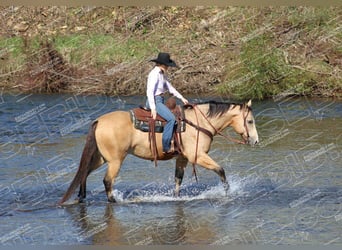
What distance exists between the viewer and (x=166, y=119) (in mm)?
12719

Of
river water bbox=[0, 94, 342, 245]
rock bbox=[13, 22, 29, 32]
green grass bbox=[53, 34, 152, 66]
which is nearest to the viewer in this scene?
river water bbox=[0, 94, 342, 245]

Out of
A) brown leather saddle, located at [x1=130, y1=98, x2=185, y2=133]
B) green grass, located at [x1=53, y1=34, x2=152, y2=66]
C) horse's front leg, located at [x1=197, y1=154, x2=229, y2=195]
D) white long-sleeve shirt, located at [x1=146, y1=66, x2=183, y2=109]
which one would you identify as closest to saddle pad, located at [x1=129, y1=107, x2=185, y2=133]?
brown leather saddle, located at [x1=130, y1=98, x2=185, y2=133]

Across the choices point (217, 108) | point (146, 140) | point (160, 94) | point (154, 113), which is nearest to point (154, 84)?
point (160, 94)

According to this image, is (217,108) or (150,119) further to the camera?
(217,108)

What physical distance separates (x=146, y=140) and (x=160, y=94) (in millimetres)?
721

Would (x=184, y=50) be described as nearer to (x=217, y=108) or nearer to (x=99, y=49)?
(x=99, y=49)

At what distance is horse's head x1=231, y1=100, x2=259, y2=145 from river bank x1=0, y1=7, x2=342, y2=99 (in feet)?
31.3

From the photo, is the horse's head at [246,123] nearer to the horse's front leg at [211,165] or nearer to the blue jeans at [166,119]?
the horse's front leg at [211,165]

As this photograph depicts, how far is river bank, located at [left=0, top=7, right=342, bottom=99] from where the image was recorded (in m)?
23.3

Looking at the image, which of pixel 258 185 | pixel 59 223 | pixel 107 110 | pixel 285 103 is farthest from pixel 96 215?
pixel 285 103

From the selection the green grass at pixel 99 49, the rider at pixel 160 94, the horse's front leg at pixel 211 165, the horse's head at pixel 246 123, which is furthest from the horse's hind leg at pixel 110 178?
the green grass at pixel 99 49

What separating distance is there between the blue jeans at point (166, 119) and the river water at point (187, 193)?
888mm

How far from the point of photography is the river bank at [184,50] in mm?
23297

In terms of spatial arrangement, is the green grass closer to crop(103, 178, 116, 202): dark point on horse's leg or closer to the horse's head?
the horse's head
